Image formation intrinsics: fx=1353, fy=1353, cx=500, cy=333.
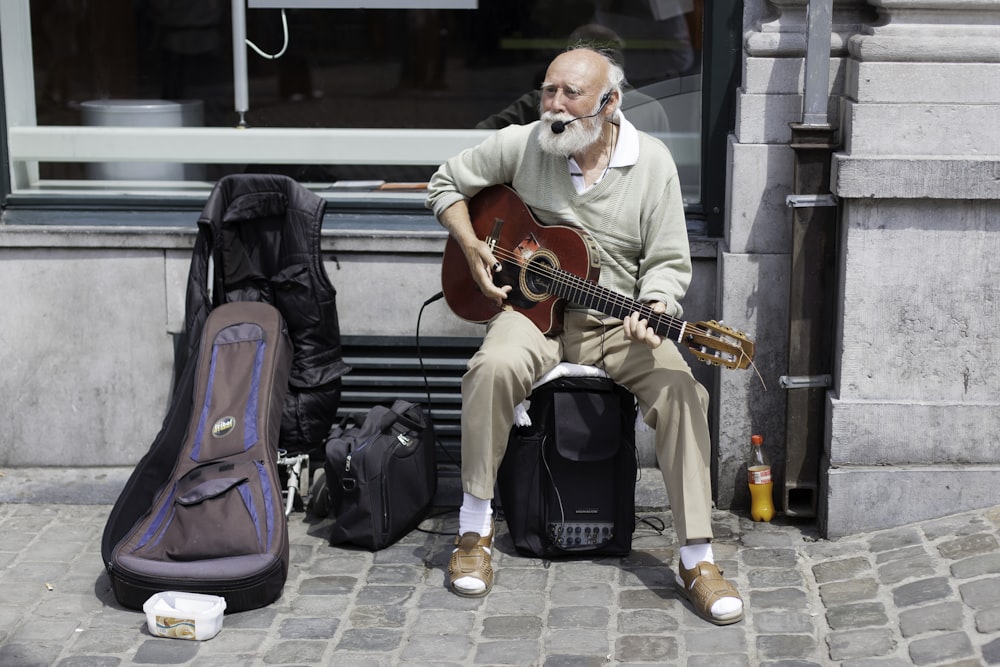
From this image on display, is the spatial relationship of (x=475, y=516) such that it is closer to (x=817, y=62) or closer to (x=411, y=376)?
(x=411, y=376)

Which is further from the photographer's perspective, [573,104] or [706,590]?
[573,104]

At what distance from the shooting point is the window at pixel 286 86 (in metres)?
5.55

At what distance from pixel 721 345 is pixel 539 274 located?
69 centimetres

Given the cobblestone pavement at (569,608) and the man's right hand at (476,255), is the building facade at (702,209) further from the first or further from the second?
the man's right hand at (476,255)

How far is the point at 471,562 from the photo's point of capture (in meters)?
4.49

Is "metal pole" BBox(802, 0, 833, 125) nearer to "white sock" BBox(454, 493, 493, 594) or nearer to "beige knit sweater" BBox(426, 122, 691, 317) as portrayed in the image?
"beige knit sweater" BBox(426, 122, 691, 317)

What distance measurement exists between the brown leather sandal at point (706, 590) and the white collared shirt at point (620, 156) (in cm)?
133

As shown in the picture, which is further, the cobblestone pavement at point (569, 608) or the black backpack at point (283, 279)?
the black backpack at point (283, 279)

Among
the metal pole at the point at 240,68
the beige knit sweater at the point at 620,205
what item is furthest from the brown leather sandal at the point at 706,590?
the metal pole at the point at 240,68

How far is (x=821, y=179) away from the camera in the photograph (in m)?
4.71

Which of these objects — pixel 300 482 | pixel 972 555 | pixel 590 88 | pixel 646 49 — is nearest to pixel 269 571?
pixel 300 482

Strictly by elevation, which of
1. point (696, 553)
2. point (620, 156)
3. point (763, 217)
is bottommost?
point (696, 553)

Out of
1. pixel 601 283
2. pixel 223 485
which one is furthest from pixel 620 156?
pixel 223 485

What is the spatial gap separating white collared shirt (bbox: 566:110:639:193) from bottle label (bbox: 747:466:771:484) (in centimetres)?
123
